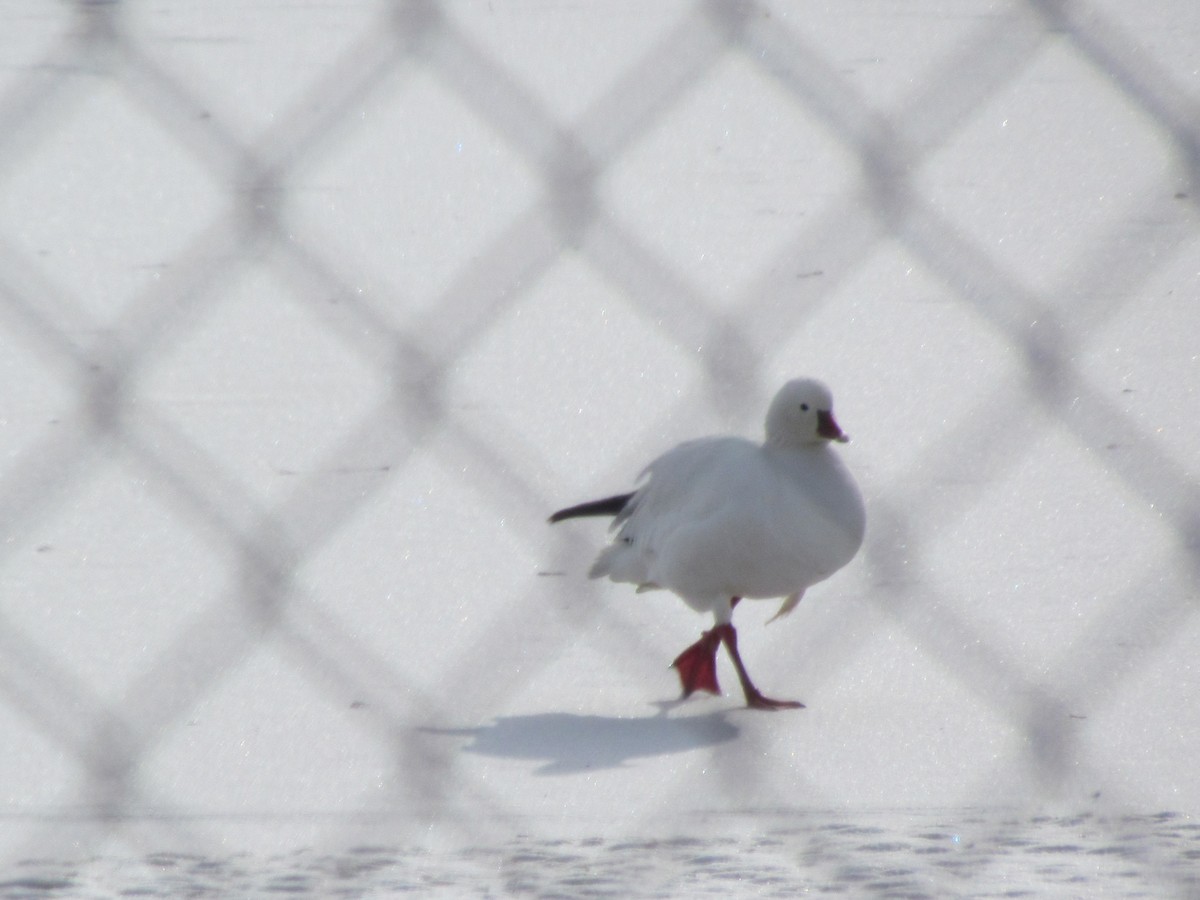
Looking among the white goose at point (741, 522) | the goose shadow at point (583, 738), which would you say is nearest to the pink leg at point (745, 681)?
the white goose at point (741, 522)

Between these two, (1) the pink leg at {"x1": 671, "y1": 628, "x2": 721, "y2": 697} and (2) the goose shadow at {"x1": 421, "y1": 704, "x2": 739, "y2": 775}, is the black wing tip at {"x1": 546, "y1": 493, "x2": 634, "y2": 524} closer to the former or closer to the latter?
(1) the pink leg at {"x1": 671, "y1": 628, "x2": 721, "y2": 697}

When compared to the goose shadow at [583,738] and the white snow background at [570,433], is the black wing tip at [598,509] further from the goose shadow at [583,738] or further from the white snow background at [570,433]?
the goose shadow at [583,738]

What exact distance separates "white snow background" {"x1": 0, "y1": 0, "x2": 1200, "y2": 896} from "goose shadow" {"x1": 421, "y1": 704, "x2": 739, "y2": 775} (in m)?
0.01

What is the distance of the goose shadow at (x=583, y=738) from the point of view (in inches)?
90.0

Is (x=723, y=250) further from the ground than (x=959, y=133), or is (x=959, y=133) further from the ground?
(x=959, y=133)

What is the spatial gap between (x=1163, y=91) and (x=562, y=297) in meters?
1.49

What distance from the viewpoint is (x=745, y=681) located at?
277 centimetres

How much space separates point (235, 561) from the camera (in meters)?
2.78

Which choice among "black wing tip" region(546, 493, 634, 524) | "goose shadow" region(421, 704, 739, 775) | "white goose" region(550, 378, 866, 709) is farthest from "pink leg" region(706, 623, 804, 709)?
"black wing tip" region(546, 493, 634, 524)

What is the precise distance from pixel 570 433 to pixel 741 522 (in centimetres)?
66

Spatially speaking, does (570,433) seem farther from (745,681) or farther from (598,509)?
(745,681)

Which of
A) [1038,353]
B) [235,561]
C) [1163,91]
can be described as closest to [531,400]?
[235,561]

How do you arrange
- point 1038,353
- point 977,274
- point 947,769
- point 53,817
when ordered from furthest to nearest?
point 977,274
point 947,769
point 1038,353
point 53,817

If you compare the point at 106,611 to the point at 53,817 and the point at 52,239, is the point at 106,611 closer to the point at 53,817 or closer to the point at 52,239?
the point at 53,817
